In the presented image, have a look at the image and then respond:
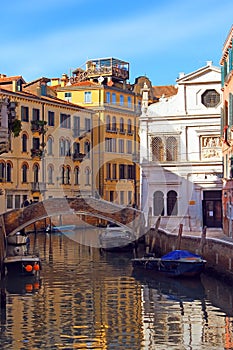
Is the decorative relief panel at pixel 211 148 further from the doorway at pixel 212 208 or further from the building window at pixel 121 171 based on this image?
the building window at pixel 121 171

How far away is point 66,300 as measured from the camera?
20.0 metres

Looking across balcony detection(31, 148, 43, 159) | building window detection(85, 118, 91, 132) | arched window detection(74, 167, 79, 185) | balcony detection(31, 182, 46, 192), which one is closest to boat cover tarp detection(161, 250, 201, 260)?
balcony detection(31, 182, 46, 192)

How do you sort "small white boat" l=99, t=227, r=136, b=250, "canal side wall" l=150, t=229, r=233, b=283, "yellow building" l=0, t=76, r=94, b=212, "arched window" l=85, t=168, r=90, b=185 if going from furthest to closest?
1. "arched window" l=85, t=168, r=90, b=185
2. "yellow building" l=0, t=76, r=94, b=212
3. "small white boat" l=99, t=227, r=136, b=250
4. "canal side wall" l=150, t=229, r=233, b=283

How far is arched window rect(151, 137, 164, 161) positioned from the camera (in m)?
36.1

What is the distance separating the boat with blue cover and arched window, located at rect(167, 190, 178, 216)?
423 inches

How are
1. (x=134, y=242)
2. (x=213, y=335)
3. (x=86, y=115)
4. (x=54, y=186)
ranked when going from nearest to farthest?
(x=213, y=335) → (x=134, y=242) → (x=54, y=186) → (x=86, y=115)

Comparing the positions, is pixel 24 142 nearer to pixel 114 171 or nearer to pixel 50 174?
pixel 50 174

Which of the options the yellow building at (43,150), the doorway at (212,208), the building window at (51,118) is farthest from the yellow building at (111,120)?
the doorway at (212,208)

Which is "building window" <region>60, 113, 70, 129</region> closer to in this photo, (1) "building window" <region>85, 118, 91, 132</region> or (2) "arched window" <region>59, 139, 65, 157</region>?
(2) "arched window" <region>59, 139, 65, 157</region>

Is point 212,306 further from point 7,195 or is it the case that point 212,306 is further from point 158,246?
point 7,195

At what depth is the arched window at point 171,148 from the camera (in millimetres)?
35781

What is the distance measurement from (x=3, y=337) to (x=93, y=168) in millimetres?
37120

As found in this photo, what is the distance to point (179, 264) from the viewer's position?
23.5 metres

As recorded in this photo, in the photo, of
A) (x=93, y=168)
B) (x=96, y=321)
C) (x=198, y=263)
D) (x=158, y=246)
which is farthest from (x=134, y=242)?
(x=93, y=168)
